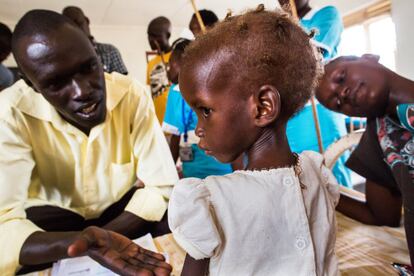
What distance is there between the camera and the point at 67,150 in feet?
3.39

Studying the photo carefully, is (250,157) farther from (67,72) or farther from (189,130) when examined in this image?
(189,130)

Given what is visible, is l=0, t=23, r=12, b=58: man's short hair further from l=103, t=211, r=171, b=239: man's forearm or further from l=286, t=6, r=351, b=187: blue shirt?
l=286, t=6, r=351, b=187: blue shirt

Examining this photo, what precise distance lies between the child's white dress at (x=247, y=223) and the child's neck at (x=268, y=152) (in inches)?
0.8

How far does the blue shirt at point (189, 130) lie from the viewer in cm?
174

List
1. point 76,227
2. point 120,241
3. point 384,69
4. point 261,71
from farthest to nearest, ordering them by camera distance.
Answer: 1. point 76,227
2. point 384,69
3. point 120,241
4. point 261,71

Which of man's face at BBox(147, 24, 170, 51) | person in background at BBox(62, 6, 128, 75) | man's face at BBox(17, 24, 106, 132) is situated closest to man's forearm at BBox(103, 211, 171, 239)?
man's face at BBox(17, 24, 106, 132)

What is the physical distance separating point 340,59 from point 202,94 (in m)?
0.63

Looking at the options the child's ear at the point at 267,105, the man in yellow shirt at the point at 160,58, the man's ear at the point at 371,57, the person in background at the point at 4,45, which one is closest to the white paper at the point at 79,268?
the child's ear at the point at 267,105

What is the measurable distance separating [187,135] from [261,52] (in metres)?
1.45

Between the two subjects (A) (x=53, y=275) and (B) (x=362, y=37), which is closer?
(A) (x=53, y=275)

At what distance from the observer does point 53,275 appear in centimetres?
73

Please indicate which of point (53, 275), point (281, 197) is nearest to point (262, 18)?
point (281, 197)

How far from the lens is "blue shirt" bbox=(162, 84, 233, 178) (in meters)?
1.74

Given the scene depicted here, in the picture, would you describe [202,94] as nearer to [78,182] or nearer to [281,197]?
[281,197]
